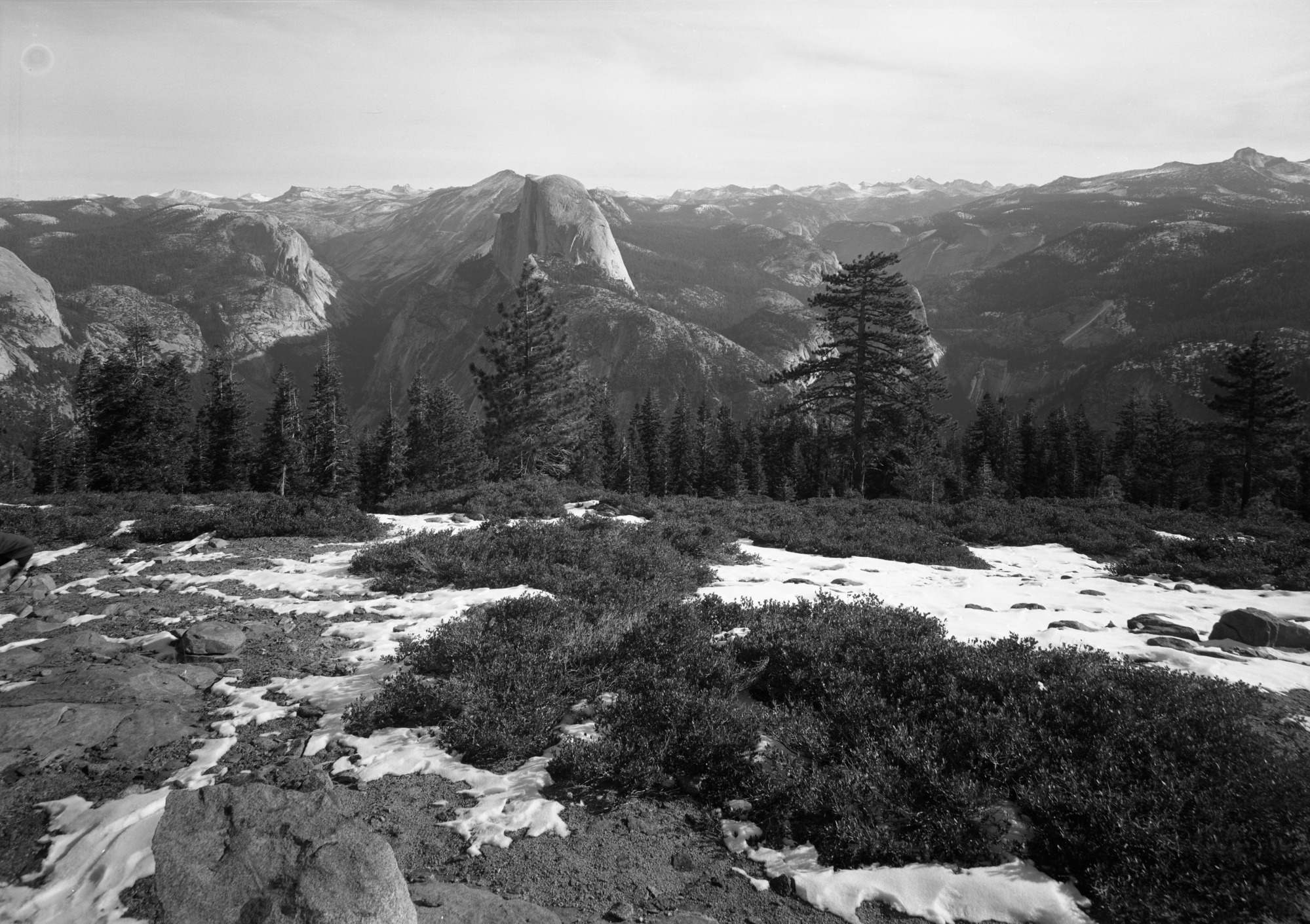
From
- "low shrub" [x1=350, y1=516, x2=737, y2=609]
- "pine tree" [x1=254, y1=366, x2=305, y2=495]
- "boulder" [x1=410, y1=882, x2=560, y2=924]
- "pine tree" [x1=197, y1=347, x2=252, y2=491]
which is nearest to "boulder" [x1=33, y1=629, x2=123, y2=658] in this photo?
"low shrub" [x1=350, y1=516, x2=737, y2=609]

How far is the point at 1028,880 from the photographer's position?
156 inches

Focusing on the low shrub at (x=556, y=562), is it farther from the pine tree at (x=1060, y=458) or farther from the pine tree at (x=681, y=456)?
the pine tree at (x=681, y=456)

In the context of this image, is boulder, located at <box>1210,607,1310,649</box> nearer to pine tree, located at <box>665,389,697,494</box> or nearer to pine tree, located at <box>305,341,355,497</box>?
pine tree, located at <box>305,341,355,497</box>

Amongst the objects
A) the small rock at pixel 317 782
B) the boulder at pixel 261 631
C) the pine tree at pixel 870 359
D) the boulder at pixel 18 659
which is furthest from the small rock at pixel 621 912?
the pine tree at pixel 870 359

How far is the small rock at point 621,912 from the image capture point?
12.1 feet

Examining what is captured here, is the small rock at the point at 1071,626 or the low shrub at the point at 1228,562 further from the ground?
the small rock at the point at 1071,626

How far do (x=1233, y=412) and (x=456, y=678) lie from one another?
175 feet

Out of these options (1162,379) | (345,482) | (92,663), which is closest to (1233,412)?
(92,663)

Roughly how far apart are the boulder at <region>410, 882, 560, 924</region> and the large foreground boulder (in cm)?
23

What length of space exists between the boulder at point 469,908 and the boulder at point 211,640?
16.7 feet

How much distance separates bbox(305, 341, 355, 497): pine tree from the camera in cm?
6400

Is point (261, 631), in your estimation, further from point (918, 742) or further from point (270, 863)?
point (918, 742)

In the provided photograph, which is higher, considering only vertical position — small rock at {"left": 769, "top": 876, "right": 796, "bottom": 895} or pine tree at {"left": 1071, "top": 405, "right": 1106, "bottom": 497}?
small rock at {"left": 769, "top": 876, "right": 796, "bottom": 895}

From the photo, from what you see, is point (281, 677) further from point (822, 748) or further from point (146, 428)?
point (146, 428)
